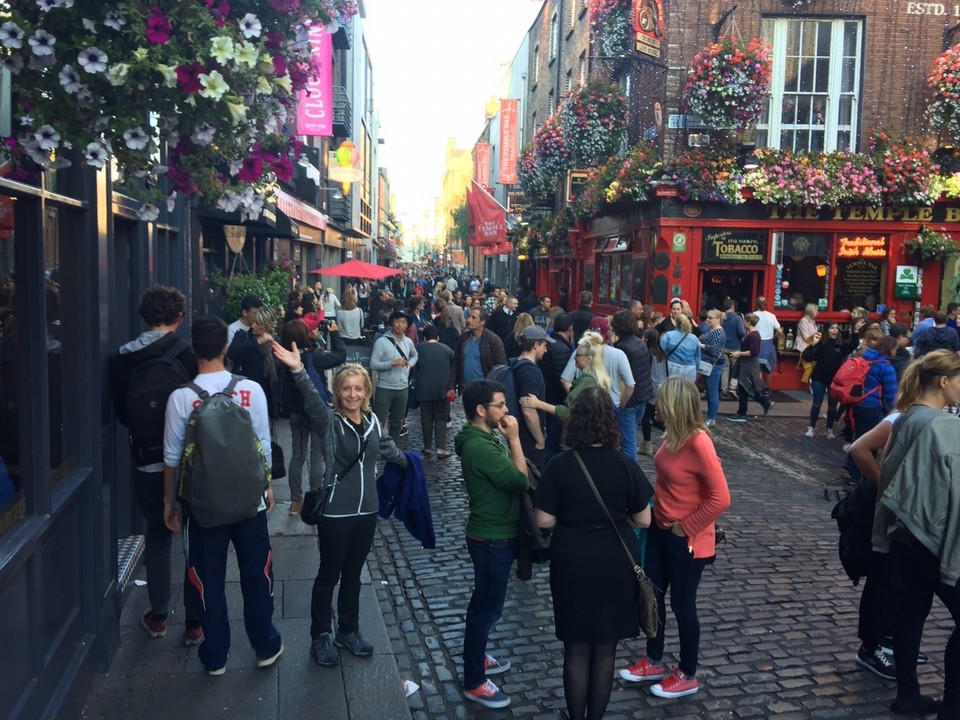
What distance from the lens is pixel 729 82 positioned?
15797mm

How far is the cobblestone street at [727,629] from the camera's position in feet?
16.1

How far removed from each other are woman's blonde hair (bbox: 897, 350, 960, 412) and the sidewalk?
119 inches

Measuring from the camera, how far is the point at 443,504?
8891mm

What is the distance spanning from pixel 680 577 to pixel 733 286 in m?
13.8

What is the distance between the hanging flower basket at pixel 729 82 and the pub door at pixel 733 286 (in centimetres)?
289

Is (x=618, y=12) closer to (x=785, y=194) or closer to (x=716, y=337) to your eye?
(x=785, y=194)

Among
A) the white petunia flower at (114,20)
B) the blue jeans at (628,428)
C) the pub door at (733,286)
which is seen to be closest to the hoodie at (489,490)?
the white petunia flower at (114,20)

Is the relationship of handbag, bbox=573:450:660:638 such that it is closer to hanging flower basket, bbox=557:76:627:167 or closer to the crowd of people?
the crowd of people

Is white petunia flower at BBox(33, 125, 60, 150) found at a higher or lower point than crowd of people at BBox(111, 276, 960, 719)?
higher

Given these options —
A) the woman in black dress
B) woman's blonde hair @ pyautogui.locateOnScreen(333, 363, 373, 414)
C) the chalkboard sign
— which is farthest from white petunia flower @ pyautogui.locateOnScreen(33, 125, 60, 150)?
the chalkboard sign

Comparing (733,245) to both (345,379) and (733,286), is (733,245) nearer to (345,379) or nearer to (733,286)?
(733,286)

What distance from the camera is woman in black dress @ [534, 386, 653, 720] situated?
162 inches

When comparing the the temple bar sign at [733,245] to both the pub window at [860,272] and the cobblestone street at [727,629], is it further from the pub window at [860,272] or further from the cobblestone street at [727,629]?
the cobblestone street at [727,629]

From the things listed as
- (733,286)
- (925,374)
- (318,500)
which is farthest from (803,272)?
(318,500)
